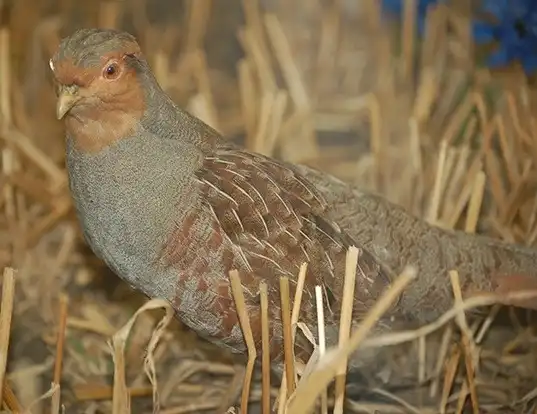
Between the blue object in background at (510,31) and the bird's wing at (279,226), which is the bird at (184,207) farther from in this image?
the blue object in background at (510,31)

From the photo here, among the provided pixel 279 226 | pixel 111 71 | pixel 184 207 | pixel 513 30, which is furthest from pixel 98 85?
pixel 513 30

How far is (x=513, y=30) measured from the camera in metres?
2.61

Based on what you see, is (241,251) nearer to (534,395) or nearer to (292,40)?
(534,395)

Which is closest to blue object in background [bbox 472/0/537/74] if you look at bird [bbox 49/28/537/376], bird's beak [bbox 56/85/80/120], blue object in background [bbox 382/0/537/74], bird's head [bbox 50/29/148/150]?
blue object in background [bbox 382/0/537/74]

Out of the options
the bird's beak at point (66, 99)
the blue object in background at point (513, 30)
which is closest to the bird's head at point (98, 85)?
the bird's beak at point (66, 99)

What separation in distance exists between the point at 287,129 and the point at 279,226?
129 centimetres

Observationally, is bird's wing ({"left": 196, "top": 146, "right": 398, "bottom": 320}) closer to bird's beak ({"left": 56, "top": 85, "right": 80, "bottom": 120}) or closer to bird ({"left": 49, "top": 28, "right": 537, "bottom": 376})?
bird ({"left": 49, "top": 28, "right": 537, "bottom": 376})

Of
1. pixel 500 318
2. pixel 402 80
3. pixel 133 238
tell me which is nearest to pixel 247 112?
pixel 402 80

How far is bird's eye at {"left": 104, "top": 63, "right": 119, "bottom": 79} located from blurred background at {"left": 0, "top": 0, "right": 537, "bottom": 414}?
1.76 feet

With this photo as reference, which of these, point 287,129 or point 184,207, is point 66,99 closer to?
point 184,207

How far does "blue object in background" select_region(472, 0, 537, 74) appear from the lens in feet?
8.41

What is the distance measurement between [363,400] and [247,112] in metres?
1.21

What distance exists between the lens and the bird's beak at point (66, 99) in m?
1.73

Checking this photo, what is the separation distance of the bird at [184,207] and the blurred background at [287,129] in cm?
Answer: 31
